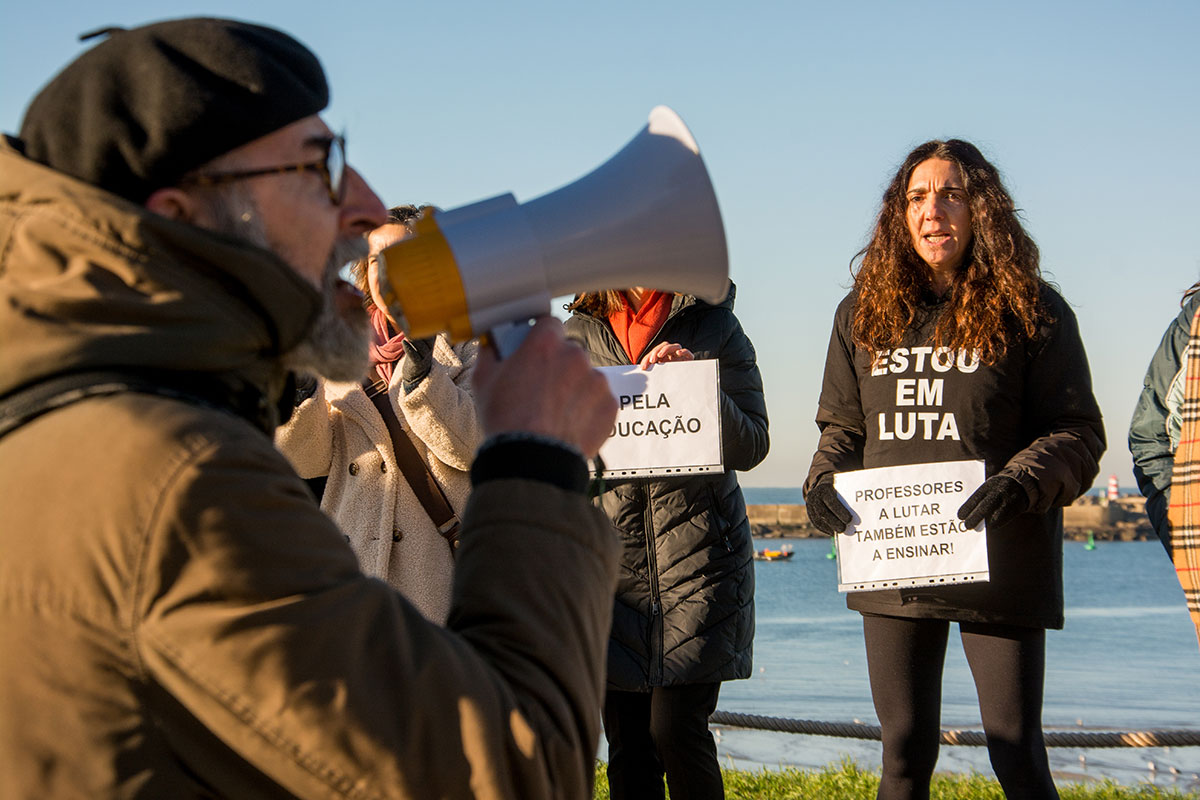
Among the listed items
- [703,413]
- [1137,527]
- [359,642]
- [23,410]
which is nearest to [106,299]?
[23,410]

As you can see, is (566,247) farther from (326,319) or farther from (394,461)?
(394,461)

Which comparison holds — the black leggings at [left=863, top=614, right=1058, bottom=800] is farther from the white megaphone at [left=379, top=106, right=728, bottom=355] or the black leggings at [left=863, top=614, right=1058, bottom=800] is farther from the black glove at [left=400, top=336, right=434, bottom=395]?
the white megaphone at [left=379, top=106, right=728, bottom=355]

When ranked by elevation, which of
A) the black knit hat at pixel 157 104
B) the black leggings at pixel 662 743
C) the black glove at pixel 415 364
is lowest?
the black leggings at pixel 662 743

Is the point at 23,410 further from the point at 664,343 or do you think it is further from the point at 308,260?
the point at 664,343

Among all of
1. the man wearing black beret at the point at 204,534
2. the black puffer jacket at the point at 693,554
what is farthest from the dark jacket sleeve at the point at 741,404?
the man wearing black beret at the point at 204,534

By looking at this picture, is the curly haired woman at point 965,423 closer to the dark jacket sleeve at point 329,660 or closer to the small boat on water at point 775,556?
the dark jacket sleeve at point 329,660

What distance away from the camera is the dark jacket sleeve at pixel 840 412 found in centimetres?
393

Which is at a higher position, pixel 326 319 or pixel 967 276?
pixel 326 319

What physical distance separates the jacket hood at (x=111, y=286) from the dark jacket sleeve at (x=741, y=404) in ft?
8.86

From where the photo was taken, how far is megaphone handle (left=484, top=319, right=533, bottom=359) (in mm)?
1609

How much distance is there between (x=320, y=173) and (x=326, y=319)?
195 millimetres

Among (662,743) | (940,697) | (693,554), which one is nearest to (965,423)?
(940,697)

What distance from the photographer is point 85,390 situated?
4.07 feet

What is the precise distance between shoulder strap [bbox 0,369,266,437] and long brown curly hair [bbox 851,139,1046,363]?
2848 millimetres
